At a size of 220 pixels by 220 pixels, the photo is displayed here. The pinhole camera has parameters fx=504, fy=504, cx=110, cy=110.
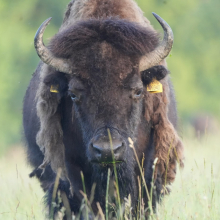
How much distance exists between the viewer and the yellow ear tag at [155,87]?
532 centimetres

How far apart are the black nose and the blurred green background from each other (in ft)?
58.7

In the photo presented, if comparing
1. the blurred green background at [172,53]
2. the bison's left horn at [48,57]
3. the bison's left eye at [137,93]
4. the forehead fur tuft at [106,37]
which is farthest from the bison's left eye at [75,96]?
the blurred green background at [172,53]

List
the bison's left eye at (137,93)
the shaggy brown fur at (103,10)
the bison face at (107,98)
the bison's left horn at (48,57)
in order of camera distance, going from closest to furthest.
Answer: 1. the bison face at (107,98)
2. the bison's left eye at (137,93)
3. the bison's left horn at (48,57)
4. the shaggy brown fur at (103,10)

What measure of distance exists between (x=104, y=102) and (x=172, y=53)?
21436 mm

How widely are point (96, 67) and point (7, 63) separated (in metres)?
18.4

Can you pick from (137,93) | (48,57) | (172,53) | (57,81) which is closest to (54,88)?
(57,81)

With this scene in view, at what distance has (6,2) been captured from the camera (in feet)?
83.3

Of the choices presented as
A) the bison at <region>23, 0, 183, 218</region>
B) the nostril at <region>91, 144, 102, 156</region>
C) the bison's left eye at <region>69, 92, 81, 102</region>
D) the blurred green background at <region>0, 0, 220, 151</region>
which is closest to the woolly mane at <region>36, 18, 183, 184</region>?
the bison at <region>23, 0, 183, 218</region>

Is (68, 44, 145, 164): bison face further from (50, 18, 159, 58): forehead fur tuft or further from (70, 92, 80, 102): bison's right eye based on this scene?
(50, 18, 159, 58): forehead fur tuft

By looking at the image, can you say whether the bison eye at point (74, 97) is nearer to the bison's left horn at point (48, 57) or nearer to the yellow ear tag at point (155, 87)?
the bison's left horn at point (48, 57)

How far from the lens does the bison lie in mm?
4816

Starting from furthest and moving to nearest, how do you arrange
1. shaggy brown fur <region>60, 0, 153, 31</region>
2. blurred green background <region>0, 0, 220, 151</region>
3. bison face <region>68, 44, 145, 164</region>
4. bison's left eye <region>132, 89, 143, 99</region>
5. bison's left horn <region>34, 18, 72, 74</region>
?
1. blurred green background <region>0, 0, 220, 151</region>
2. shaggy brown fur <region>60, 0, 153, 31</region>
3. bison's left horn <region>34, 18, 72, 74</region>
4. bison's left eye <region>132, 89, 143, 99</region>
5. bison face <region>68, 44, 145, 164</region>

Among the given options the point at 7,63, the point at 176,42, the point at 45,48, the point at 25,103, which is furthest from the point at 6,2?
the point at 45,48

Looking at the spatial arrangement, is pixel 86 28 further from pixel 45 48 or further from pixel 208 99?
pixel 208 99
